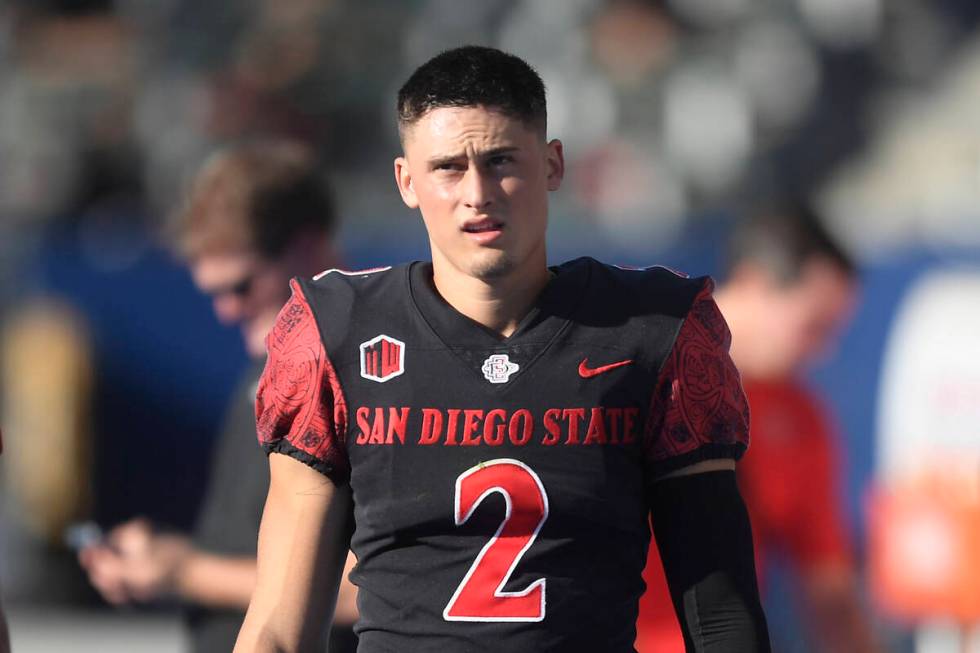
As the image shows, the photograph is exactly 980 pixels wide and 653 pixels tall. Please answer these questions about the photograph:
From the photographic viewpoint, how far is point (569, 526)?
2373 mm

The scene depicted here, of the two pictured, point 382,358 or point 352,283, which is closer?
point 382,358

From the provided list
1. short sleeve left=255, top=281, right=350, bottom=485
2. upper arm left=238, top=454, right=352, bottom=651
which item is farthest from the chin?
upper arm left=238, top=454, right=352, bottom=651

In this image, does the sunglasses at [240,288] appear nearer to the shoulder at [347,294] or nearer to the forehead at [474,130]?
the shoulder at [347,294]

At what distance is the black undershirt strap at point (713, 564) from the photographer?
2.42 m

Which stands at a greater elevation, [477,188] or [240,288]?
[240,288]

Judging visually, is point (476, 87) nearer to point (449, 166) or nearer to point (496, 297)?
point (449, 166)

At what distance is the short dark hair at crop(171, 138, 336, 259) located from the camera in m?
4.13

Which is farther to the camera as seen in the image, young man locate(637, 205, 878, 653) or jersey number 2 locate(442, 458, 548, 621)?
young man locate(637, 205, 878, 653)

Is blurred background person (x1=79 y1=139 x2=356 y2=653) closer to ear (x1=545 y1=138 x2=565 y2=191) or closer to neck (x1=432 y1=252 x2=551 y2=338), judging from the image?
neck (x1=432 y1=252 x2=551 y2=338)

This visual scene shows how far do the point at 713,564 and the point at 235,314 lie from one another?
219cm

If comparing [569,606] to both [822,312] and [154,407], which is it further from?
[154,407]

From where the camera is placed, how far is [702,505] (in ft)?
7.98

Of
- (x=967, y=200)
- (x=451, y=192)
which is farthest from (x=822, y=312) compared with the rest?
(x=451, y=192)

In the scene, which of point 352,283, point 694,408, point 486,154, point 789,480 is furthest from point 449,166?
point 789,480
